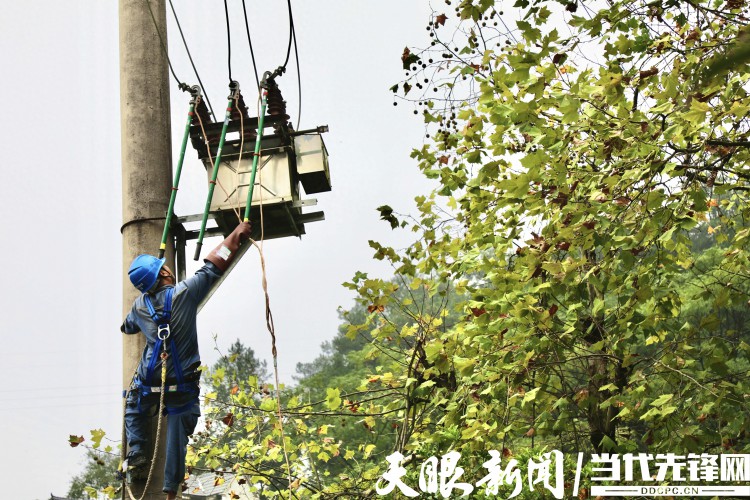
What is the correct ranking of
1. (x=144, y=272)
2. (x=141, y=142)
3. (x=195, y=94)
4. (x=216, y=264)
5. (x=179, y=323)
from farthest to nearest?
(x=195, y=94), (x=216, y=264), (x=141, y=142), (x=179, y=323), (x=144, y=272)

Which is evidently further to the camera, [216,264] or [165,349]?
[216,264]

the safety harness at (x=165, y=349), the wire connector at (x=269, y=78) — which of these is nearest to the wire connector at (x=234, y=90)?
the wire connector at (x=269, y=78)

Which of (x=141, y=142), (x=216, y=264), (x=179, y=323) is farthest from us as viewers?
(x=216, y=264)

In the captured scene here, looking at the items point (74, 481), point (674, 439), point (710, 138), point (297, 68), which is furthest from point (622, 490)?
point (74, 481)

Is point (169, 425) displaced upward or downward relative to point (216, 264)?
downward

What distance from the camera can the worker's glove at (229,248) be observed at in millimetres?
4809

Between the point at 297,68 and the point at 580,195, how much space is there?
275cm

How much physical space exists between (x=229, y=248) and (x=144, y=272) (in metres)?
0.58

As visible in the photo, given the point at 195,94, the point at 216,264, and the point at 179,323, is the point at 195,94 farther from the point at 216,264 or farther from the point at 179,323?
the point at 179,323

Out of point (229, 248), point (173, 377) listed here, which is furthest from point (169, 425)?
point (229, 248)

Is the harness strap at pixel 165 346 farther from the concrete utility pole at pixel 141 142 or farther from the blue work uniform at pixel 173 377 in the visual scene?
the concrete utility pole at pixel 141 142

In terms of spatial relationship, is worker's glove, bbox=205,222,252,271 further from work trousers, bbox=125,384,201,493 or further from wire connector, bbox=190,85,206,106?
wire connector, bbox=190,85,206,106

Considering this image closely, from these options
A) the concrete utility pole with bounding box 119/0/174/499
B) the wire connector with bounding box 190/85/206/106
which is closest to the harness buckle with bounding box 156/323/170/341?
the concrete utility pole with bounding box 119/0/174/499

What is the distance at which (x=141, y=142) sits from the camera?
4.69 m
